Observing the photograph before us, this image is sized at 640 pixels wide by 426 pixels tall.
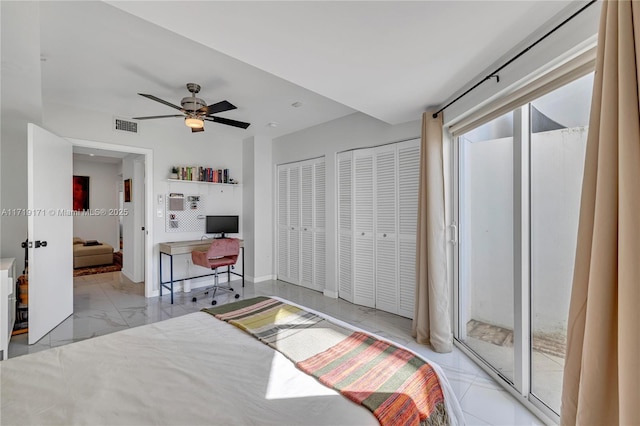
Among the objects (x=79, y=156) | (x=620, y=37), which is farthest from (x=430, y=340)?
(x=79, y=156)

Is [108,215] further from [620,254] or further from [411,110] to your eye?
[620,254]

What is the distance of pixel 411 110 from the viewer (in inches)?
109

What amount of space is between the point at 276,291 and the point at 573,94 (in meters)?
3.93

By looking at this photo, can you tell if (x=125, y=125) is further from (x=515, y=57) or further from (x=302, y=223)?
(x=515, y=57)

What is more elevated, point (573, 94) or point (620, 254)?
point (573, 94)

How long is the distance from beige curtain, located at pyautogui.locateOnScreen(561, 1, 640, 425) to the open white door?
394cm

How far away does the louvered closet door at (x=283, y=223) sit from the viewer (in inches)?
189

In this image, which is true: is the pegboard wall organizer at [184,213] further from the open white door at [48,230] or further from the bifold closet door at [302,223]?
the bifold closet door at [302,223]

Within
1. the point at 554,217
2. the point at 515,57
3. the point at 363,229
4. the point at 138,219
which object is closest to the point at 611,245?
the point at 554,217

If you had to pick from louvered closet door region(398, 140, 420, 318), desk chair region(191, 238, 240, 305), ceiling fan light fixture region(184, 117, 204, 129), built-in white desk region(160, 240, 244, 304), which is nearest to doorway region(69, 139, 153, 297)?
built-in white desk region(160, 240, 244, 304)

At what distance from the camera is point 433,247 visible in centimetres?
253

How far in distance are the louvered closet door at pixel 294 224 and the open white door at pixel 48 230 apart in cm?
283

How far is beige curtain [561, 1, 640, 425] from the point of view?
31.9 inches

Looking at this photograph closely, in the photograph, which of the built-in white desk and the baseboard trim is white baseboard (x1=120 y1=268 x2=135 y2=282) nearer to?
the built-in white desk
